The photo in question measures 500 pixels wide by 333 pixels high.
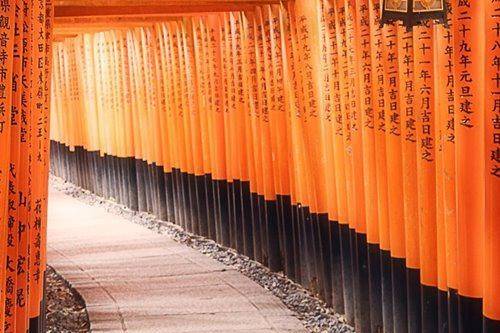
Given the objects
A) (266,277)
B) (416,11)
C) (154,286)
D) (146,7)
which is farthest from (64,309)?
(416,11)

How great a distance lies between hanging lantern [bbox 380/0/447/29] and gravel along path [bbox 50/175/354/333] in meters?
3.89

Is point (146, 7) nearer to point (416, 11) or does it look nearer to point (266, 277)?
point (266, 277)

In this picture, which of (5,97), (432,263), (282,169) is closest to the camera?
(5,97)

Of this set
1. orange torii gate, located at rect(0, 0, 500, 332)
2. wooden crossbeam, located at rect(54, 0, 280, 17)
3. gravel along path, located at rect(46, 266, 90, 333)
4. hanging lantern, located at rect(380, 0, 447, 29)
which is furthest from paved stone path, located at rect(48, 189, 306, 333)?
hanging lantern, located at rect(380, 0, 447, 29)

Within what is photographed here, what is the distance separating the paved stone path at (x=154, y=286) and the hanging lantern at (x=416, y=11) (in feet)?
13.0

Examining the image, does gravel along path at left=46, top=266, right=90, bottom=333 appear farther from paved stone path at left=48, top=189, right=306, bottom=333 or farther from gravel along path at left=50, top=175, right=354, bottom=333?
gravel along path at left=50, top=175, right=354, bottom=333

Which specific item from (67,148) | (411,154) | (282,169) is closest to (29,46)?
(411,154)

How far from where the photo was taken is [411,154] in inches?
279

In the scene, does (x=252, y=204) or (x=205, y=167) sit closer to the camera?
(x=252, y=204)

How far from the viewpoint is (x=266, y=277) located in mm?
11414

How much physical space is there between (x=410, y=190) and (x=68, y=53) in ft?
49.7

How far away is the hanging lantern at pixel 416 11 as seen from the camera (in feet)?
19.6

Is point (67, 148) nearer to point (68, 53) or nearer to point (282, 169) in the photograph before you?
point (68, 53)

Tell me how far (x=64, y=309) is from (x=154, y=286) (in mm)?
1268
